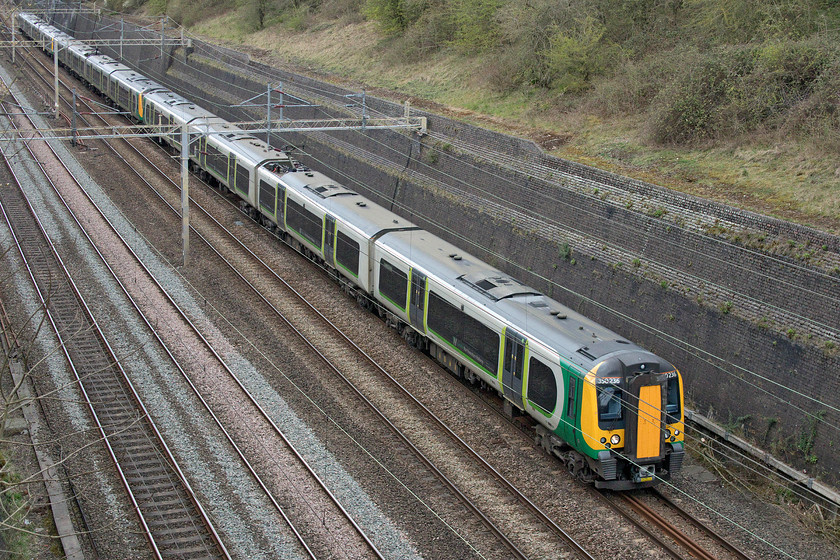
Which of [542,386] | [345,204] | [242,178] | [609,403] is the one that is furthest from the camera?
[242,178]

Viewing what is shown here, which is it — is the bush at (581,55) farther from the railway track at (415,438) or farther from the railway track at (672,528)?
the railway track at (672,528)

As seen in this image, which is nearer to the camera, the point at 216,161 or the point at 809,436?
the point at 809,436

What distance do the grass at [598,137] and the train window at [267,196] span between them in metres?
8.06

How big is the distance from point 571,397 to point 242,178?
54.5 feet

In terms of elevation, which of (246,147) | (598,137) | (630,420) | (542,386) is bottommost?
(630,420)

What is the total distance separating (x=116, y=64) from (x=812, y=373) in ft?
136

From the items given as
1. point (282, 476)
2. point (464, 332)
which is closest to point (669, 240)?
point (464, 332)

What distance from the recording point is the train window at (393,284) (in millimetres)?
18016

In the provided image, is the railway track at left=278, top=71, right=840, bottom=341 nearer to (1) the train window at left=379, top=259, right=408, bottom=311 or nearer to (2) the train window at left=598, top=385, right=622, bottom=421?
(2) the train window at left=598, top=385, right=622, bottom=421

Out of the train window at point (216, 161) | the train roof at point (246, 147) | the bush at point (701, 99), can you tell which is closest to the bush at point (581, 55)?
the bush at point (701, 99)

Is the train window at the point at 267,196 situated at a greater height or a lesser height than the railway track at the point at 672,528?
greater

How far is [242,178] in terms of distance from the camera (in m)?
26.5

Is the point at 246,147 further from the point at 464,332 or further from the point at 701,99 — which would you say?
the point at 701,99

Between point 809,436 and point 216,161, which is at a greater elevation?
point 216,161
